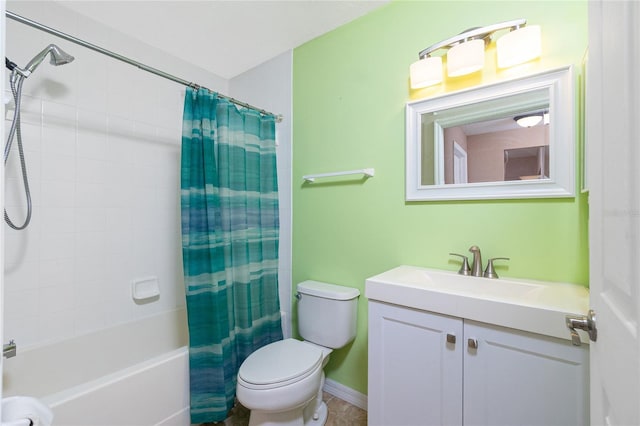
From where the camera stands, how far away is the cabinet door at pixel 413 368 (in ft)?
3.49

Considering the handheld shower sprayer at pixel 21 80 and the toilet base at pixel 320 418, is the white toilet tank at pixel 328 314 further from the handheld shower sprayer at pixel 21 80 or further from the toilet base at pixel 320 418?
the handheld shower sprayer at pixel 21 80

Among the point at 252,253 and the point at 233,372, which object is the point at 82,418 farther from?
the point at 252,253

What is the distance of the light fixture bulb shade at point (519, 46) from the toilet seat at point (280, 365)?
166cm

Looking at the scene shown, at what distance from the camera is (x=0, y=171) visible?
42 cm

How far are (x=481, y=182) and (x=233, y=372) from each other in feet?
5.42

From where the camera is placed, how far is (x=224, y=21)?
176 centimetres

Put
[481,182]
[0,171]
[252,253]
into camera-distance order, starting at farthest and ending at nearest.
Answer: [252,253]
[481,182]
[0,171]

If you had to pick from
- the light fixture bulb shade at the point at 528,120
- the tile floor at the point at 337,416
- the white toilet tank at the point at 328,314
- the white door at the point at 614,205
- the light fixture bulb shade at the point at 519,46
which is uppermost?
the light fixture bulb shade at the point at 519,46

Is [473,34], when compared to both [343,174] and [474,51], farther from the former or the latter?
[343,174]

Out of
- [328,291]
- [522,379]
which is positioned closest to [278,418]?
[328,291]

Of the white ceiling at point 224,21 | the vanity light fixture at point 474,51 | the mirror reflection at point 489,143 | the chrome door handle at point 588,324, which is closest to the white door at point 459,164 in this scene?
the mirror reflection at point 489,143

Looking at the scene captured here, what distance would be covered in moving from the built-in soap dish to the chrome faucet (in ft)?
6.52

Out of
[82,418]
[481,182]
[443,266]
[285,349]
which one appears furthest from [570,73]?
[82,418]

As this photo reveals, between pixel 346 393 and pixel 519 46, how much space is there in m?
2.05
